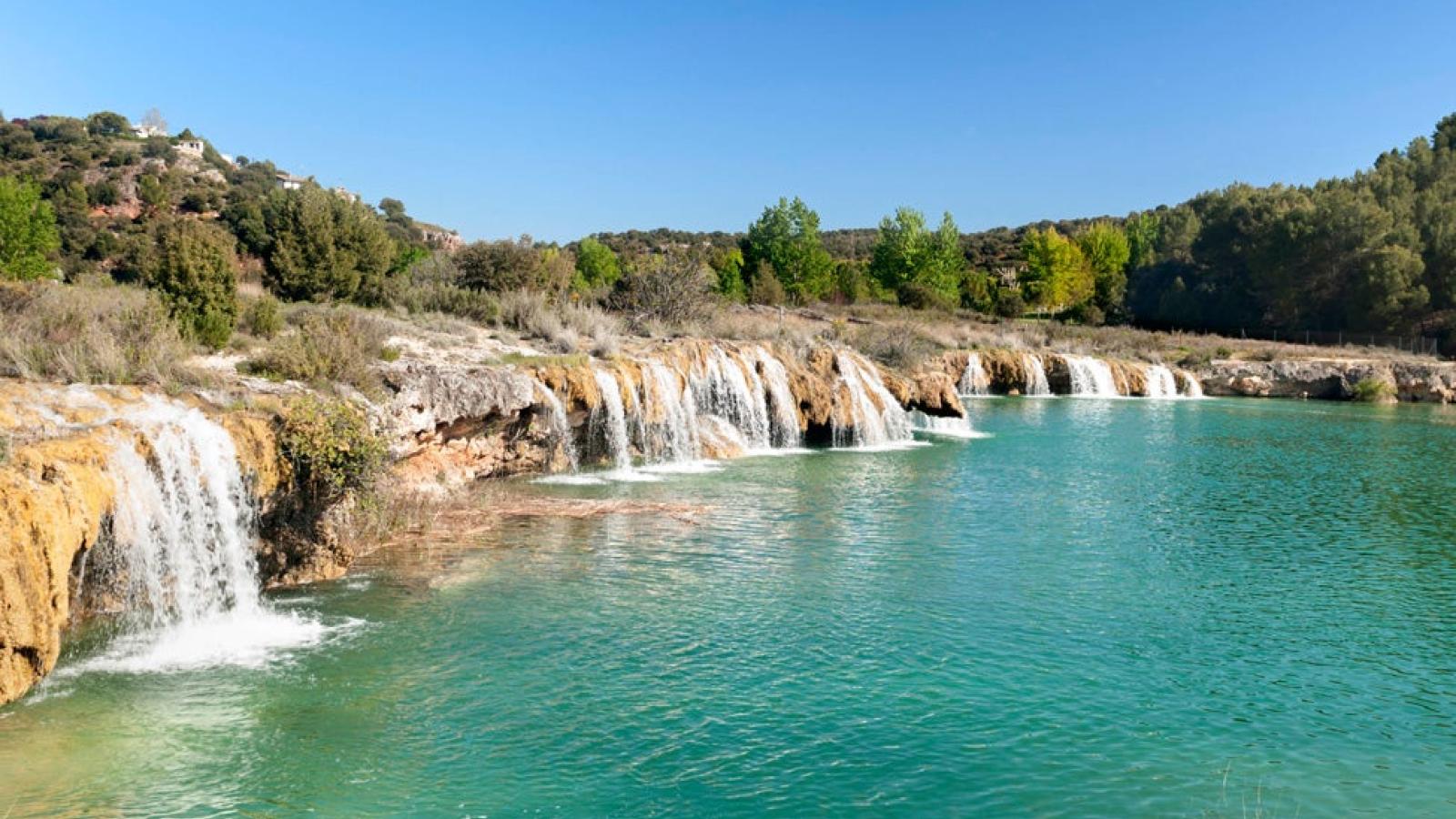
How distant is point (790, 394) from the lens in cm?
2802

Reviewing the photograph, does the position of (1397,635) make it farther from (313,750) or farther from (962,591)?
(313,750)

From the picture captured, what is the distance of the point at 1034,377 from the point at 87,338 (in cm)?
4885

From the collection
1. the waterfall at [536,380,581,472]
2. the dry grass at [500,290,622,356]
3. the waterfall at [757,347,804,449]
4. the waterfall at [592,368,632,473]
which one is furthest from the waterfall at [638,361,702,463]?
the waterfall at [757,347,804,449]

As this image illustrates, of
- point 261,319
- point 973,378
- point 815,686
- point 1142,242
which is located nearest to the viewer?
point 815,686

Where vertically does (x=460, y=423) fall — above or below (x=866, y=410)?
above

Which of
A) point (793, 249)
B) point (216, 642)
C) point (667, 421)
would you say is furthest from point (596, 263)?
point (216, 642)

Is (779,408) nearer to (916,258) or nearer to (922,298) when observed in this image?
(922,298)

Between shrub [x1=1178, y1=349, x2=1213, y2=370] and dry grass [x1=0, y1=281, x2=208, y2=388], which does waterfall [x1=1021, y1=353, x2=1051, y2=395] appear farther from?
dry grass [x1=0, y1=281, x2=208, y2=388]

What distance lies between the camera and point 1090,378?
54938mm

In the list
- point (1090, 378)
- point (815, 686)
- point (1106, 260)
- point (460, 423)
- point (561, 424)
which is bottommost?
point (815, 686)

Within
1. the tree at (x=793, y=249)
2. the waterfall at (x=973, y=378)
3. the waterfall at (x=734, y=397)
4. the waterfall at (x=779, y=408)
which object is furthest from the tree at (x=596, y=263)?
the waterfall at (x=734, y=397)

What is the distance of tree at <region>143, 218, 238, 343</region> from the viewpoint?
1625cm

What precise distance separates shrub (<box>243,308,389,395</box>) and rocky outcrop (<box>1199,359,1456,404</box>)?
54451 mm

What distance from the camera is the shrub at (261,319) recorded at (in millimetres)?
17808
